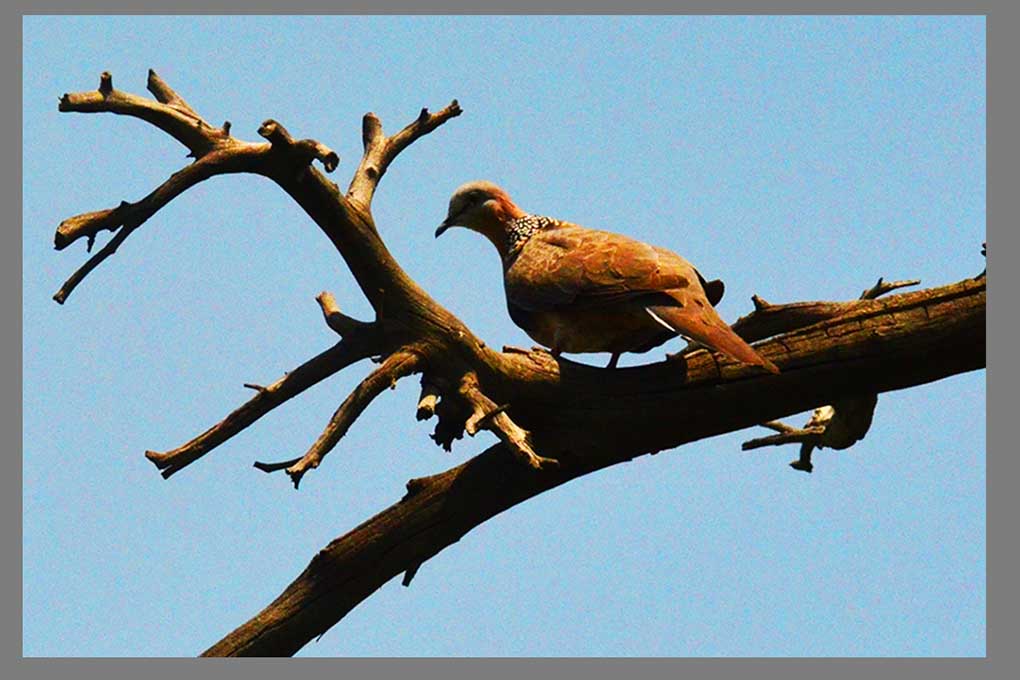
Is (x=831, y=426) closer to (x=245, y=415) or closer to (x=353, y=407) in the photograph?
(x=353, y=407)

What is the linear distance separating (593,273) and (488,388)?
2.46ft

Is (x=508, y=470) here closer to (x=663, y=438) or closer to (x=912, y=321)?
(x=663, y=438)

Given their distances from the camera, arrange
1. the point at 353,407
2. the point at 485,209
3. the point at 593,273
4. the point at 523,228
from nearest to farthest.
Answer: the point at 353,407
the point at 593,273
the point at 523,228
the point at 485,209

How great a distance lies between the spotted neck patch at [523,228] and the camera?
6629 mm

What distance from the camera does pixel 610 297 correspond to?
5531 millimetres

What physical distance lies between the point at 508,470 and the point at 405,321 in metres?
0.68

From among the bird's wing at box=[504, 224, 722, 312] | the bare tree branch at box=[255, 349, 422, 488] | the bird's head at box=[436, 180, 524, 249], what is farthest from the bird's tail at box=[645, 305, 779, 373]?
the bird's head at box=[436, 180, 524, 249]

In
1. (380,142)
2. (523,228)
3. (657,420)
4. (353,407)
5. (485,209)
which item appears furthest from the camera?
(485,209)

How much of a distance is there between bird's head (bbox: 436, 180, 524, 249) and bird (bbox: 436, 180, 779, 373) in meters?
0.40

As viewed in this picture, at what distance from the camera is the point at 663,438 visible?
5305 millimetres

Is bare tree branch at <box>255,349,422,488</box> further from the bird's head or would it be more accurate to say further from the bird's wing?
the bird's head

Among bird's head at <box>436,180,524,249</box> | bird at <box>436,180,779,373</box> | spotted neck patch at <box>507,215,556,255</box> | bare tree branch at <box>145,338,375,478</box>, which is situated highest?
bird's head at <box>436,180,524,249</box>

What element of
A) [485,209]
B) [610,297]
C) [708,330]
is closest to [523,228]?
[485,209]

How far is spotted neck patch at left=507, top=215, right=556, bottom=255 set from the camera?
663 cm
